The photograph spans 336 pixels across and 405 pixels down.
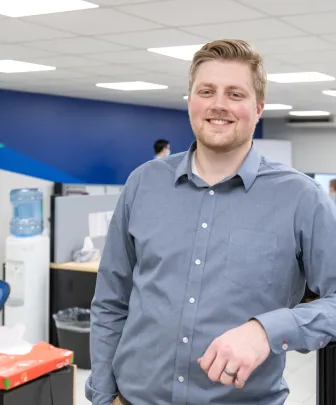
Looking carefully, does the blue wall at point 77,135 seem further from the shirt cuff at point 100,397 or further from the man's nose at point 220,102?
the man's nose at point 220,102

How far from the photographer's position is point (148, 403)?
1.21m

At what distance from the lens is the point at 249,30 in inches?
168

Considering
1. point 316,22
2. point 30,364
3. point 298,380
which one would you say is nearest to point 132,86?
point 316,22

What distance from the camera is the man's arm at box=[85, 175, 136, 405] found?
1.29 m

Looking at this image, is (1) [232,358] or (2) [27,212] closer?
(1) [232,358]

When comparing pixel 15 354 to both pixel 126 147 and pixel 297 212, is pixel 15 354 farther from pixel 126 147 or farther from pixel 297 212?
pixel 126 147

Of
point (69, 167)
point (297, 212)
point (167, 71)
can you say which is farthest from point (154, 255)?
point (69, 167)

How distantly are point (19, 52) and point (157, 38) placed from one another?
4.40 ft

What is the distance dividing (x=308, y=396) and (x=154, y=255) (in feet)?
10.3

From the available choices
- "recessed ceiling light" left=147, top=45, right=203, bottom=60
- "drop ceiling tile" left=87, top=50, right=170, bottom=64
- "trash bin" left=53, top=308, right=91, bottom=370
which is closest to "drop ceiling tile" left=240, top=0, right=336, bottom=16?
"recessed ceiling light" left=147, top=45, right=203, bottom=60

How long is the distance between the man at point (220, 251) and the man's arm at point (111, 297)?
0.04 metres

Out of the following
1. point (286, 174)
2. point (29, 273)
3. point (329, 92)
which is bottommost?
point (29, 273)

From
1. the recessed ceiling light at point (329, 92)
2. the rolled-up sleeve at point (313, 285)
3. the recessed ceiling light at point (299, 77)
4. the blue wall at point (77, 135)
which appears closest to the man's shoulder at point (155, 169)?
the rolled-up sleeve at point (313, 285)

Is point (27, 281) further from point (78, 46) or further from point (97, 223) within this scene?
point (78, 46)
